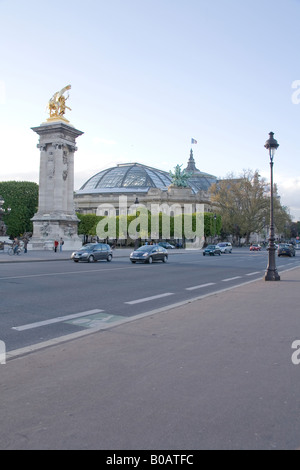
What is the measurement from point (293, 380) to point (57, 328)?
15.0 ft

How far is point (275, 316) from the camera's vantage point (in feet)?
30.0

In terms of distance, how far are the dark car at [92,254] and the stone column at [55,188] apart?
20993 mm

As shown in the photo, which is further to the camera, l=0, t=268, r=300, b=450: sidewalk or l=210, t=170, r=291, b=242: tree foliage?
l=210, t=170, r=291, b=242: tree foliage

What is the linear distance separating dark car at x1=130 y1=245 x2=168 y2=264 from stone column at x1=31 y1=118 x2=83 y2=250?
24.0 metres

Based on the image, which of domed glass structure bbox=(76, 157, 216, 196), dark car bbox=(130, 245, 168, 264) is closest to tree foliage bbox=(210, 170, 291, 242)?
domed glass structure bbox=(76, 157, 216, 196)

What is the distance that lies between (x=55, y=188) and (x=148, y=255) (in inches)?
1096

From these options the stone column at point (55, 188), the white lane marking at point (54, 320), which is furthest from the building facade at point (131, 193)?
the white lane marking at point (54, 320)

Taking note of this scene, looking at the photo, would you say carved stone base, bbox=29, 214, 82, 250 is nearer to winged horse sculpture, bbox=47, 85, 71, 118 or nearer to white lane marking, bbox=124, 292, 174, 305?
Result: winged horse sculpture, bbox=47, 85, 71, 118

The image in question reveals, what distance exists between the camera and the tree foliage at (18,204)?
7669 cm

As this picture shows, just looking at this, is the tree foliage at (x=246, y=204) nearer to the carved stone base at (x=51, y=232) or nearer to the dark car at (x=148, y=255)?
the carved stone base at (x=51, y=232)

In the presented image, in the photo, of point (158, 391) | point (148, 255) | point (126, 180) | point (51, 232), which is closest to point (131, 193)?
point (126, 180)

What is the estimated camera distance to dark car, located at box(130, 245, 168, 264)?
30.7 m
